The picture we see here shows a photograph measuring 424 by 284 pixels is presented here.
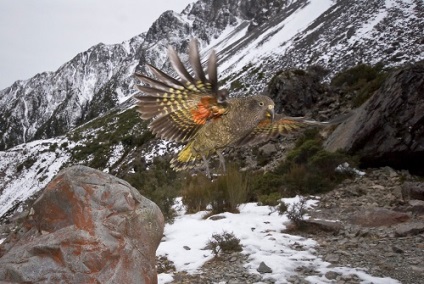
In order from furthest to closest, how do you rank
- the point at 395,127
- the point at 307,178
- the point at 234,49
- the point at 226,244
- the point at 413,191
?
the point at 234,49
the point at 395,127
the point at 307,178
the point at 413,191
the point at 226,244

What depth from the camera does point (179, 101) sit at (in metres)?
2.98

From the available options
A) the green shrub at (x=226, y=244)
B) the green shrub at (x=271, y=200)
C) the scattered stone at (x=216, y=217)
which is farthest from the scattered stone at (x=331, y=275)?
the green shrub at (x=271, y=200)

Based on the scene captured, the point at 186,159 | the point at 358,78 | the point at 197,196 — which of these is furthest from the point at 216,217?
the point at 358,78

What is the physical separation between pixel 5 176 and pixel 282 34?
32.3 meters

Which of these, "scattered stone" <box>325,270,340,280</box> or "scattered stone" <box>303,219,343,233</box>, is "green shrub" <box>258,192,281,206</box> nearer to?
"scattered stone" <box>303,219,343,233</box>

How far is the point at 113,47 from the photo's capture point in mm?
146375

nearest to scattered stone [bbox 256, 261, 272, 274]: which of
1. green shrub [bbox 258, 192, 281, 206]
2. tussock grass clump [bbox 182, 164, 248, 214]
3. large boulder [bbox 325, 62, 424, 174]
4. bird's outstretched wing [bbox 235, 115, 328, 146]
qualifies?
bird's outstretched wing [bbox 235, 115, 328, 146]

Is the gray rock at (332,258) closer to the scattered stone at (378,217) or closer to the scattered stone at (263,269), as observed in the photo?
the scattered stone at (263,269)

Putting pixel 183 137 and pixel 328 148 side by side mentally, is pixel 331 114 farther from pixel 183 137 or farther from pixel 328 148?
pixel 183 137

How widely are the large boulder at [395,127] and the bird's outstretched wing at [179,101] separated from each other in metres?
6.89

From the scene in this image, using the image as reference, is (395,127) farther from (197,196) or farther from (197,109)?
(197,109)

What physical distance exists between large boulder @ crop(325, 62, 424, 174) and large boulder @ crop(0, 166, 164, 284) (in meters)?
7.11

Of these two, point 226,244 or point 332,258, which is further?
point 226,244

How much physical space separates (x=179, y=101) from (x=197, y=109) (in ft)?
0.49
